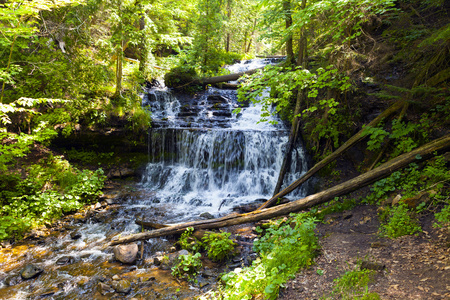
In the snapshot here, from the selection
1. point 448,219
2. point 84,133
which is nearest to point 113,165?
point 84,133

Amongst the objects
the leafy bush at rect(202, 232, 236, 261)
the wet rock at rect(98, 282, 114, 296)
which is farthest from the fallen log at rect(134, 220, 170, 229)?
the wet rock at rect(98, 282, 114, 296)

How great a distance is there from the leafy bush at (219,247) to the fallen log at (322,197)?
405mm

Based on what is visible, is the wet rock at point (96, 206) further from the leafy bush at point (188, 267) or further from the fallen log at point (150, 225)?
the leafy bush at point (188, 267)

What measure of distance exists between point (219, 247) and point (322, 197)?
97.8 inches

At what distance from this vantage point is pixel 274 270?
3281mm

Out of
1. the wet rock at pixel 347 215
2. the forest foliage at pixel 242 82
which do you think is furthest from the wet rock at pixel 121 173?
the wet rock at pixel 347 215

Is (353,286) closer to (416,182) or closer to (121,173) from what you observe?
(416,182)

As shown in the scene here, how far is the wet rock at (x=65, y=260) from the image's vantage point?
4965 mm

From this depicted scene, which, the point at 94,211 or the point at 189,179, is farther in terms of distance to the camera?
the point at 189,179

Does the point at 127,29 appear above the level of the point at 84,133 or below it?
above

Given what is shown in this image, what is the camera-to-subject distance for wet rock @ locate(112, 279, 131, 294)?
4.05 metres

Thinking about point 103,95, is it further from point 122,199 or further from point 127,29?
point 122,199

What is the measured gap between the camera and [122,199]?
8.38m

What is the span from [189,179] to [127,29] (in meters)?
6.31
